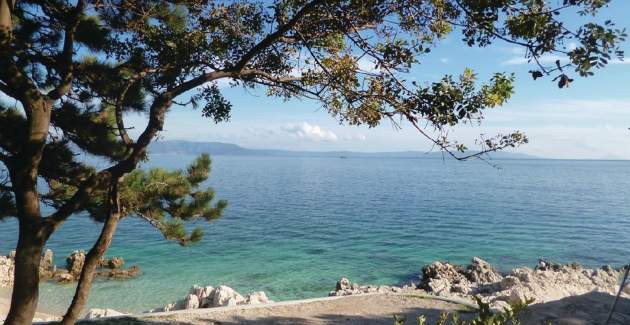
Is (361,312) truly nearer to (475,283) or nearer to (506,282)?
(506,282)

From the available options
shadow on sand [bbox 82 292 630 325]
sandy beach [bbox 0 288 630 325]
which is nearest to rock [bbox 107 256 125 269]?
sandy beach [bbox 0 288 630 325]

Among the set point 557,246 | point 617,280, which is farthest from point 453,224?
point 617,280

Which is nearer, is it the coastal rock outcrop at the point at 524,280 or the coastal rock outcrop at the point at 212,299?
the coastal rock outcrop at the point at 212,299

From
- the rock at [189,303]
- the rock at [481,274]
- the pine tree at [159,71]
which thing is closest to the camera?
the pine tree at [159,71]

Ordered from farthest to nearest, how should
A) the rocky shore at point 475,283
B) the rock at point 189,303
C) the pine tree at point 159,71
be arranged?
the rocky shore at point 475,283 → the rock at point 189,303 → the pine tree at point 159,71

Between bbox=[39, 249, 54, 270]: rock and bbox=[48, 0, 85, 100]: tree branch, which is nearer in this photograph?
bbox=[48, 0, 85, 100]: tree branch

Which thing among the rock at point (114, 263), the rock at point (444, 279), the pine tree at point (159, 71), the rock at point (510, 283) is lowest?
the rock at point (114, 263)

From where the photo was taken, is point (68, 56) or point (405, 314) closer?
point (68, 56)

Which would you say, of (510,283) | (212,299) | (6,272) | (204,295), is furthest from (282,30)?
(6,272)

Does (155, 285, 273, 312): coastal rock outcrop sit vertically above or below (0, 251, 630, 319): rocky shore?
above

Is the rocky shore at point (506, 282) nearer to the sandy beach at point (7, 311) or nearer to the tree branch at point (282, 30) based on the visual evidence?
the sandy beach at point (7, 311)

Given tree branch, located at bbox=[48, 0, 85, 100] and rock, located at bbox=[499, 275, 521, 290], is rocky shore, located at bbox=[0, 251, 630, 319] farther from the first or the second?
tree branch, located at bbox=[48, 0, 85, 100]

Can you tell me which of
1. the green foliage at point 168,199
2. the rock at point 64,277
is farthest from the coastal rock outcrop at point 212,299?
the rock at point 64,277

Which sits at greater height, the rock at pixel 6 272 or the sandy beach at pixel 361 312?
the sandy beach at pixel 361 312
